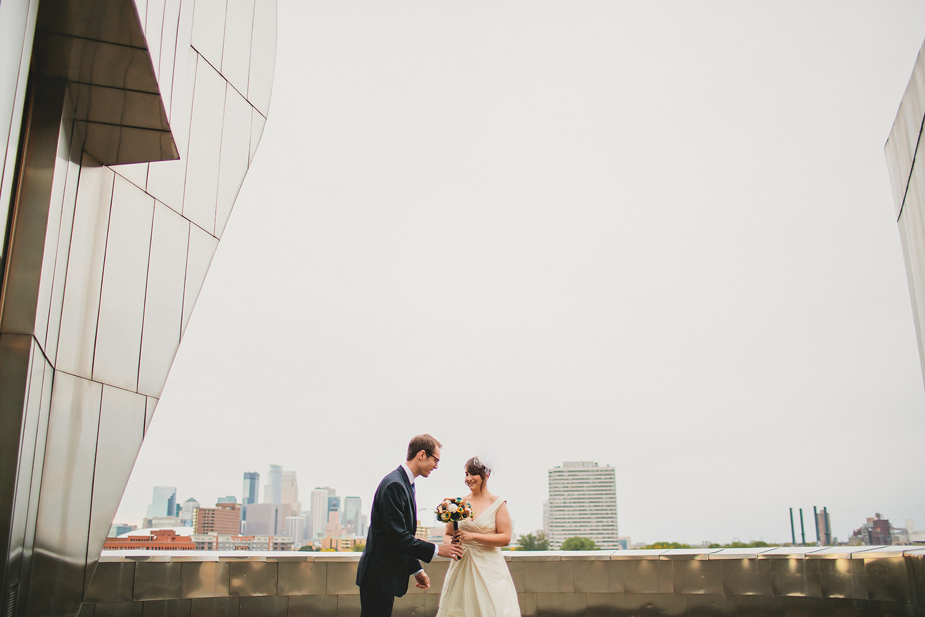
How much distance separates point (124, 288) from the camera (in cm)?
581

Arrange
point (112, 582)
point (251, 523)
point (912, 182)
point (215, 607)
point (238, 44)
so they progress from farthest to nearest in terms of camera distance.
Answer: point (251, 523)
point (238, 44)
point (215, 607)
point (112, 582)
point (912, 182)

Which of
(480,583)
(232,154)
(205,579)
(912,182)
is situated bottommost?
(205,579)

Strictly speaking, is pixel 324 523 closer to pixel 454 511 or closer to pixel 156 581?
pixel 156 581

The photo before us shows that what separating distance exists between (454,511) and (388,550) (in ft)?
3.00

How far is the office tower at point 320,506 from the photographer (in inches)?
1602

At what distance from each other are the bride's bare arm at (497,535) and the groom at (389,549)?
0.59 meters

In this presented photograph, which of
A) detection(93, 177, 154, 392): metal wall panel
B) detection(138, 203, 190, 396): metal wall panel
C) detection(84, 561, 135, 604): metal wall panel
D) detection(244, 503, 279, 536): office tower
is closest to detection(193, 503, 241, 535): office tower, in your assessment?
detection(244, 503, 279, 536): office tower

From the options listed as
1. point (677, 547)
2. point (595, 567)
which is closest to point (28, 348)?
point (595, 567)

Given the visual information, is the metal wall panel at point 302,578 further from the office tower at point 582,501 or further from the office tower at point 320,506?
the office tower at point 582,501

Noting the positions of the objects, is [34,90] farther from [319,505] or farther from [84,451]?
[319,505]

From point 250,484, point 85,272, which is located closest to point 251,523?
point 85,272

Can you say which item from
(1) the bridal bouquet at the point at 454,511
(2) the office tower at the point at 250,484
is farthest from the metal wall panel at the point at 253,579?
(2) the office tower at the point at 250,484

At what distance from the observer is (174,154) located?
5484mm

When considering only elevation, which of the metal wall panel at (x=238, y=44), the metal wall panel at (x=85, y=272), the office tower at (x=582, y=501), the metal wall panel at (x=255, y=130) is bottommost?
the office tower at (x=582, y=501)
